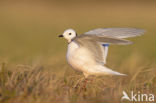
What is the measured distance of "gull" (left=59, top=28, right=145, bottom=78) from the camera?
580 cm

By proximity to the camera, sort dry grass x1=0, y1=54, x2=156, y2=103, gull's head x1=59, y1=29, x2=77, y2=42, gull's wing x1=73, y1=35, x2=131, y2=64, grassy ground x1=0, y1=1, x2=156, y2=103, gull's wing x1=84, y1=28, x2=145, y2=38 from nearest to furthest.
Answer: dry grass x1=0, y1=54, x2=156, y2=103 → grassy ground x1=0, y1=1, x2=156, y2=103 → gull's wing x1=73, y1=35, x2=131, y2=64 → gull's wing x1=84, y1=28, x2=145, y2=38 → gull's head x1=59, y1=29, x2=77, y2=42

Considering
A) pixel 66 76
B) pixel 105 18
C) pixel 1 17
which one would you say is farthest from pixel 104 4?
pixel 66 76

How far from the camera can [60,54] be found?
32.9 feet

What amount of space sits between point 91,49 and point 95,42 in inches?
5.5

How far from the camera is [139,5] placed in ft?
83.1

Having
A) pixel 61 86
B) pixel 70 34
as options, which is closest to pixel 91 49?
pixel 70 34

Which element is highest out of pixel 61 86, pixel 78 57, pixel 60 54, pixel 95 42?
pixel 95 42

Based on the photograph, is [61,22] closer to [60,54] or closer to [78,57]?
[60,54]

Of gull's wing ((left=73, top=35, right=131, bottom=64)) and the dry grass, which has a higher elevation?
gull's wing ((left=73, top=35, right=131, bottom=64))

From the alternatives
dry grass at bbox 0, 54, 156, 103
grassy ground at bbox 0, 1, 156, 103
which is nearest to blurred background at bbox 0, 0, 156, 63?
grassy ground at bbox 0, 1, 156, 103

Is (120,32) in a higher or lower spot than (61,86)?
higher

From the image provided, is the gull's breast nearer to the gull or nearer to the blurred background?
the gull

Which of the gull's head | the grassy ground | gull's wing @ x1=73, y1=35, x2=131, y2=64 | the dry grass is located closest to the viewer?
the dry grass

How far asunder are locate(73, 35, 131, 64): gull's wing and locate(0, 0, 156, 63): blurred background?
5577 mm
